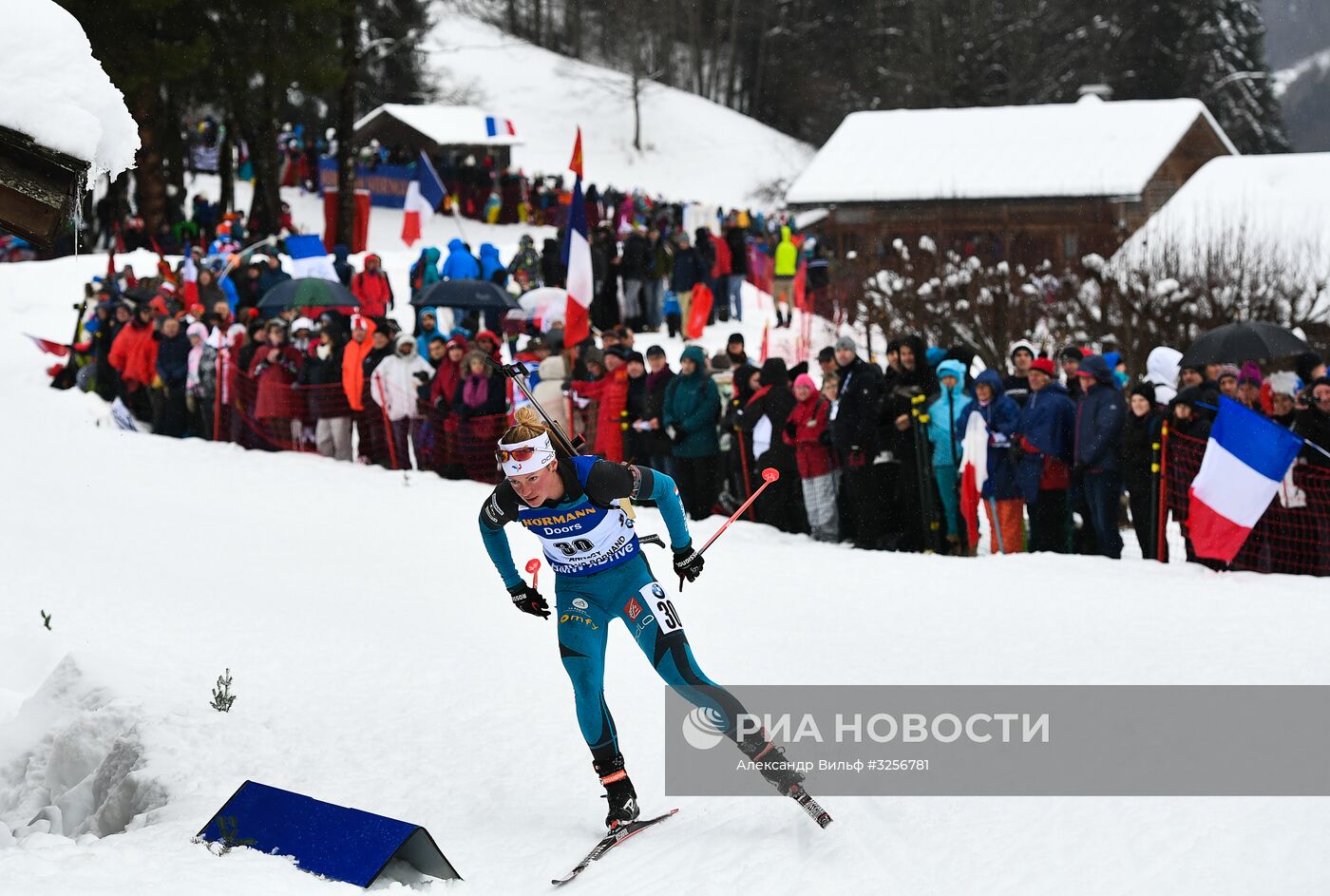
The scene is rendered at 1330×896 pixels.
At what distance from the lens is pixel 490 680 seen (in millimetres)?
8578

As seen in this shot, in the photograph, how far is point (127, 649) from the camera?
8.77 metres

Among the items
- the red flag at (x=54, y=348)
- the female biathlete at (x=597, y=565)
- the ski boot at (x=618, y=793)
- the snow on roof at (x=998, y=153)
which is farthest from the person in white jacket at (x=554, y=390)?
the snow on roof at (x=998, y=153)

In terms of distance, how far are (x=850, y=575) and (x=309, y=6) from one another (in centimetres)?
1941

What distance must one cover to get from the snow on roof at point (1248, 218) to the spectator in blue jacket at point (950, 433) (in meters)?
9.11

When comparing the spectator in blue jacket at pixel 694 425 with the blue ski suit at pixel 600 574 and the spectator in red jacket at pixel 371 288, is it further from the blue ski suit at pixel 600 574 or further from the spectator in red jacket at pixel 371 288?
the spectator in red jacket at pixel 371 288

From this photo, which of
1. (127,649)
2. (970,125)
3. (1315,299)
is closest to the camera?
(127,649)

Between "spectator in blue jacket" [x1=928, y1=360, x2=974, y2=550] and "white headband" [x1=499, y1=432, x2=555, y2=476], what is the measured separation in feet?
18.1

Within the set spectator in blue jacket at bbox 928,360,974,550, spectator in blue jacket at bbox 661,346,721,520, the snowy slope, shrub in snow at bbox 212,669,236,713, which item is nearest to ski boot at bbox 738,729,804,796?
shrub in snow at bbox 212,669,236,713

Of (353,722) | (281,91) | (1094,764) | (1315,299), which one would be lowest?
(353,722)

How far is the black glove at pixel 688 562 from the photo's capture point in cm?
621

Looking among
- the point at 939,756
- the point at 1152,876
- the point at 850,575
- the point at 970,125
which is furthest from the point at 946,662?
the point at 970,125

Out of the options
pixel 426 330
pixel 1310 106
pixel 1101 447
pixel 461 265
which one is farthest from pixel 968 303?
pixel 1310 106

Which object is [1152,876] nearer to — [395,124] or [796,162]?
[395,124]

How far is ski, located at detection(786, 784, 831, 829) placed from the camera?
5.89m
